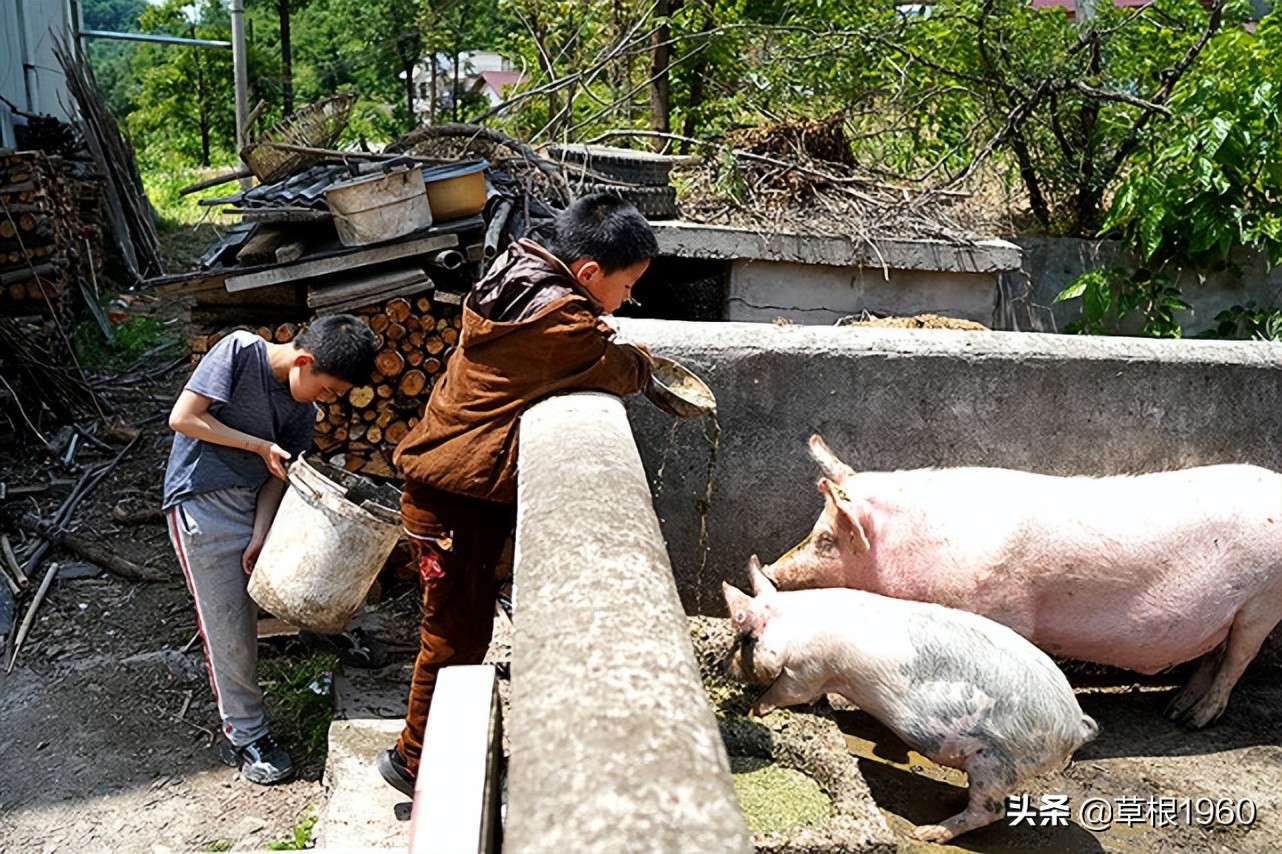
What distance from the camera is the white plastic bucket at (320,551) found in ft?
12.4

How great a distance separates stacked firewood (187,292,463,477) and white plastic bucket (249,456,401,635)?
61.3 inches

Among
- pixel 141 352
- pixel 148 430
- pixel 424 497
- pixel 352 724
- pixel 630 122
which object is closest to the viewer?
pixel 424 497

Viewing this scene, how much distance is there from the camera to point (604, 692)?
Answer: 1603mm

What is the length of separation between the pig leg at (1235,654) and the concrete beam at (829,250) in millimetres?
3135

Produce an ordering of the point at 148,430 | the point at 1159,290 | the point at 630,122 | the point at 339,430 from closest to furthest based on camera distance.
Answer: the point at 339,430 < the point at 1159,290 < the point at 148,430 < the point at 630,122

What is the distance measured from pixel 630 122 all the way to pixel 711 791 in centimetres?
863

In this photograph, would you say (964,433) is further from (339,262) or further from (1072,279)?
(1072,279)

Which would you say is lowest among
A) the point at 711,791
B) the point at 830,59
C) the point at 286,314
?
the point at 286,314

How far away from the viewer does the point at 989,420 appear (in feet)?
13.1

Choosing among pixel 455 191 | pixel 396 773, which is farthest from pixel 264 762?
pixel 455 191

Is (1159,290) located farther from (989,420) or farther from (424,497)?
(424,497)

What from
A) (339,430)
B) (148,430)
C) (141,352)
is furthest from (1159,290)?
(141,352)

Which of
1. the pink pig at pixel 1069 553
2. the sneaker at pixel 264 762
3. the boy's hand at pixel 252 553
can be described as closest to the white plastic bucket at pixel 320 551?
the boy's hand at pixel 252 553

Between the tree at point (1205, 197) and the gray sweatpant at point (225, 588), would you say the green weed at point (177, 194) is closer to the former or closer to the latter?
the gray sweatpant at point (225, 588)
